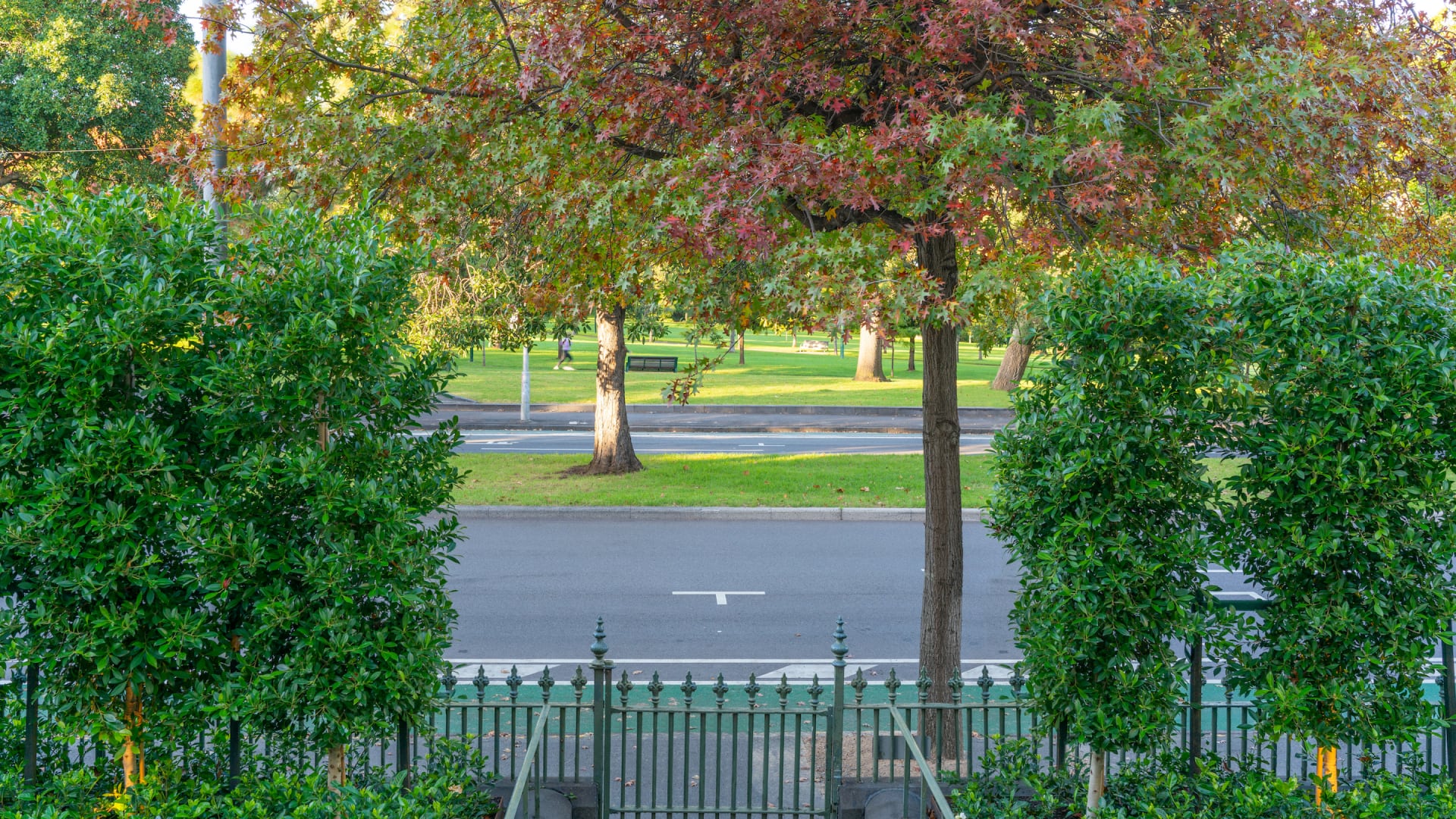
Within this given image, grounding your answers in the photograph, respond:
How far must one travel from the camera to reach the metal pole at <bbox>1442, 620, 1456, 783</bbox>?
4965 mm

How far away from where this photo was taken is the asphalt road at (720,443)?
901 inches

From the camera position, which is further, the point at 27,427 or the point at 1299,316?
the point at 1299,316

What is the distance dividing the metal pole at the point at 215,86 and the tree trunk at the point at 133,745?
12.1 ft

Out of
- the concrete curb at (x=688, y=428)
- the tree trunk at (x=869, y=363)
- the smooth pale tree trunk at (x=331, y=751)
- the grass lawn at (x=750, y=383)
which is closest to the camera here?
the smooth pale tree trunk at (x=331, y=751)

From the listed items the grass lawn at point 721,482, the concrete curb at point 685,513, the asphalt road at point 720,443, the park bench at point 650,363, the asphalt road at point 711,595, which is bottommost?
the asphalt road at point 711,595

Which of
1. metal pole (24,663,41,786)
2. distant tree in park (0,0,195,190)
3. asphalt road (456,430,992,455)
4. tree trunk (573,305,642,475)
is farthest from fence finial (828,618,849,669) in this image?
distant tree in park (0,0,195,190)

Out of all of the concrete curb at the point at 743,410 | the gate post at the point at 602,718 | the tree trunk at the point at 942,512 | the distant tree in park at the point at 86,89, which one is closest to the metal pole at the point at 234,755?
the gate post at the point at 602,718

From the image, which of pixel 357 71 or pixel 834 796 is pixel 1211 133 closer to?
pixel 834 796

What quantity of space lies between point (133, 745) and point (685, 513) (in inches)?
452

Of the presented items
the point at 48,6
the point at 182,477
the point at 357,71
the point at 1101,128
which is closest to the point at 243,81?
the point at 357,71

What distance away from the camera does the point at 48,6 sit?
22062mm

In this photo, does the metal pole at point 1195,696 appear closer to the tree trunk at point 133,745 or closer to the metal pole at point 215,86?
the tree trunk at point 133,745

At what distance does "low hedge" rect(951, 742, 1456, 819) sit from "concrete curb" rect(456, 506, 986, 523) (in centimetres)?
1028

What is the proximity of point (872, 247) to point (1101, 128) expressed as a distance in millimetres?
1437
